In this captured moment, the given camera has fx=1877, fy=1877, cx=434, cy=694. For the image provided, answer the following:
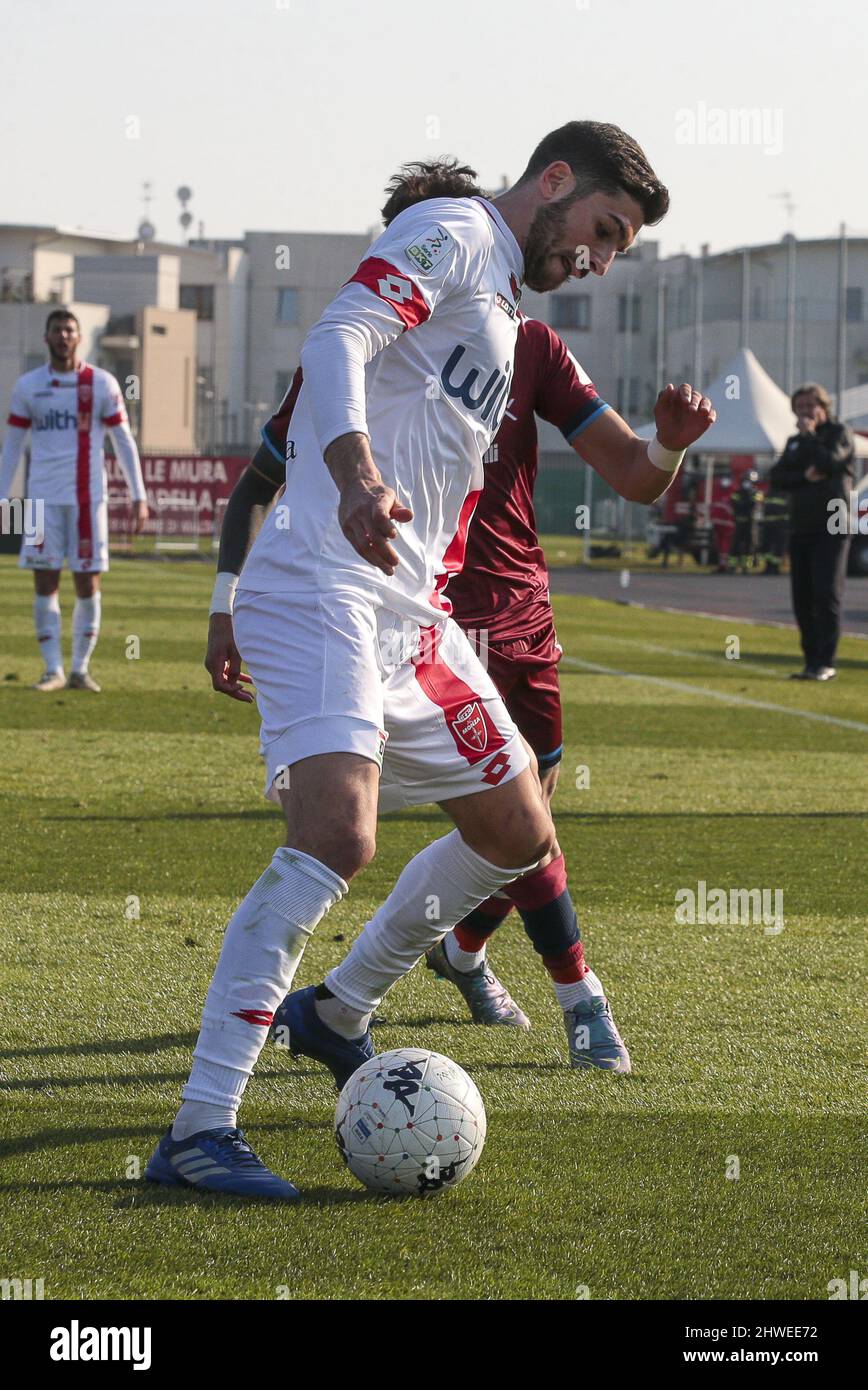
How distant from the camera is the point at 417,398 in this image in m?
3.64

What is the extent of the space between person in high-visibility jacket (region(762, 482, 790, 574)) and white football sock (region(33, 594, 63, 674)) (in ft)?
77.4

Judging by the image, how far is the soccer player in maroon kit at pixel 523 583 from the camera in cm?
399

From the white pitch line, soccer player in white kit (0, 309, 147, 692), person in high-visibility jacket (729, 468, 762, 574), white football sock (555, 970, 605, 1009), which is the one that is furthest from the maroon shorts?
person in high-visibility jacket (729, 468, 762, 574)

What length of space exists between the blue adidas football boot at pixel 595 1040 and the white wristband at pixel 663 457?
50.5 inches

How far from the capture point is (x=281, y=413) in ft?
13.0

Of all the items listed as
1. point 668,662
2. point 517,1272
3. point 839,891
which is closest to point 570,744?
point 839,891

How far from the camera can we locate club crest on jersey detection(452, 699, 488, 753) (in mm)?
3723

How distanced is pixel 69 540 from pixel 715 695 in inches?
190

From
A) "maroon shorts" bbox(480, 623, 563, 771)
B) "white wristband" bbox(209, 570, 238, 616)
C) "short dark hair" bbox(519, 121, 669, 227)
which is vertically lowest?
"maroon shorts" bbox(480, 623, 563, 771)

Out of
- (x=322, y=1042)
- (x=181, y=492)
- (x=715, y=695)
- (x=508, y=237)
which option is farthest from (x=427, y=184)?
(x=181, y=492)

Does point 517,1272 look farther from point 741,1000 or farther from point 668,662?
point 668,662

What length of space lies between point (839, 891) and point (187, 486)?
112 feet

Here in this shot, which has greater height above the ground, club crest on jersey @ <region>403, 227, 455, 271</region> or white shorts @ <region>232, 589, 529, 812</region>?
club crest on jersey @ <region>403, 227, 455, 271</region>

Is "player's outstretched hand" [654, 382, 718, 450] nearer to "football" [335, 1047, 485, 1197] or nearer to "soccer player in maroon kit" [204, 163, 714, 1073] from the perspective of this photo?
"soccer player in maroon kit" [204, 163, 714, 1073]
